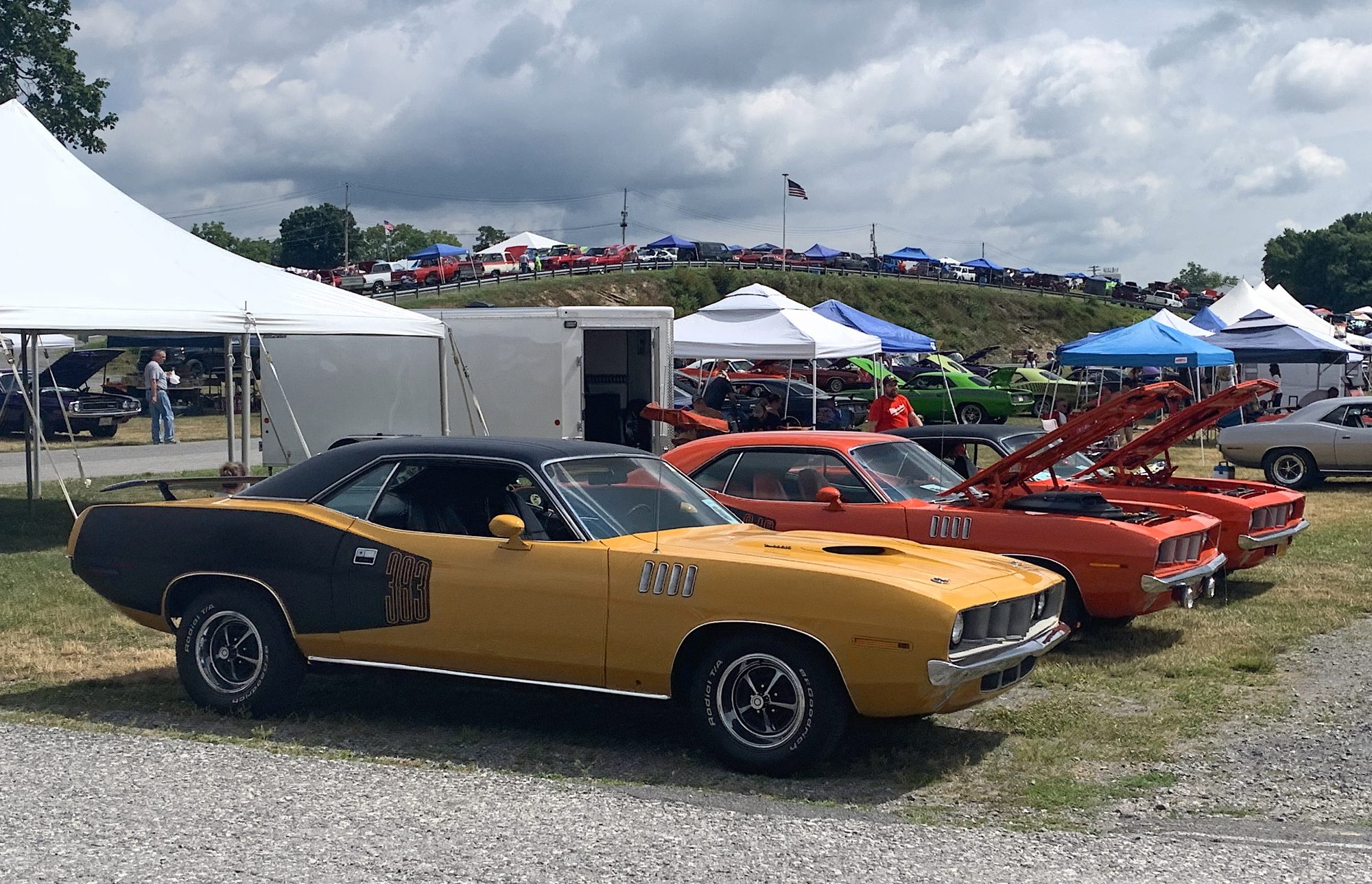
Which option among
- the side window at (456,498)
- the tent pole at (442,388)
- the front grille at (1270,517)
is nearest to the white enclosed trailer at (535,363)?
the tent pole at (442,388)

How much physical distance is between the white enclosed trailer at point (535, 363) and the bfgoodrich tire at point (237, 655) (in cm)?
929

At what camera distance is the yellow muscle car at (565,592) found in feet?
18.4

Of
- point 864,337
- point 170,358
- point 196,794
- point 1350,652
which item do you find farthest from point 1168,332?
point 170,358

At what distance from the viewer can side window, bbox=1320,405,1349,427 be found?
A: 18828mm

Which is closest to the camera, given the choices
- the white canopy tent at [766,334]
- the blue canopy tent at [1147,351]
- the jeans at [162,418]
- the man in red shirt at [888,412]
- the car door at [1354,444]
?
the man in red shirt at [888,412]

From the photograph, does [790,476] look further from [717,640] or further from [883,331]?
[883,331]

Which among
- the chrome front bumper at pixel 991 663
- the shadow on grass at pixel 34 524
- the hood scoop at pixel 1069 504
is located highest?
the hood scoop at pixel 1069 504

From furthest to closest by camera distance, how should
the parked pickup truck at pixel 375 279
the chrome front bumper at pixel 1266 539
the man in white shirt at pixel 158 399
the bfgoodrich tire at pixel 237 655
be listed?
the parked pickup truck at pixel 375 279, the man in white shirt at pixel 158 399, the chrome front bumper at pixel 1266 539, the bfgoodrich tire at pixel 237 655

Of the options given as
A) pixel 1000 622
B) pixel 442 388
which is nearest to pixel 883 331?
pixel 442 388

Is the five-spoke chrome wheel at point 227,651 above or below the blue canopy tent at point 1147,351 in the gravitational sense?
below

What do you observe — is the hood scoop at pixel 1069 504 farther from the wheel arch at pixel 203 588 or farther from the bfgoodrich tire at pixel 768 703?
the wheel arch at pixel 203 588

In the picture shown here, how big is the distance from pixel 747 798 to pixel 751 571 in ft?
3.15

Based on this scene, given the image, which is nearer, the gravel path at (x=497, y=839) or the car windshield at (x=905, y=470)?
the gravel path at (x=497, y=839)

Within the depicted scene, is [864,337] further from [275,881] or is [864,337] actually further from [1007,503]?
[275,881]
